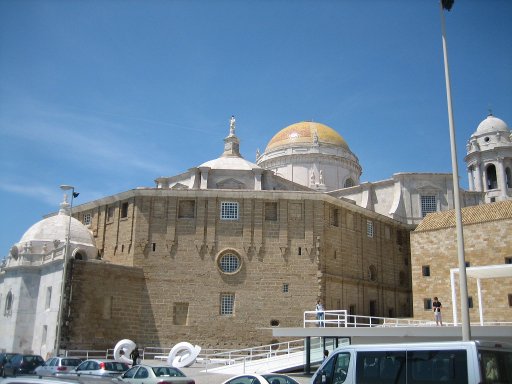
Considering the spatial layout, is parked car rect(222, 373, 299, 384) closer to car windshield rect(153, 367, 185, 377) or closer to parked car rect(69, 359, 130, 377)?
car windshield rect(153, 367, 185, 377)

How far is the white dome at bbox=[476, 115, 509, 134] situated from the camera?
6123cm

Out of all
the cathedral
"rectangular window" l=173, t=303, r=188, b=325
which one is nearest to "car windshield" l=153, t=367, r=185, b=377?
the cathedral

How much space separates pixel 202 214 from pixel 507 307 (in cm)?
1933

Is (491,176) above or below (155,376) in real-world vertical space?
above

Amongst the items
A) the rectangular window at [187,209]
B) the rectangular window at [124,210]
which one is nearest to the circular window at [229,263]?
the rectangular window at [187,209]

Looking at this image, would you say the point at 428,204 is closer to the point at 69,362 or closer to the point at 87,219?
the point at 87,219

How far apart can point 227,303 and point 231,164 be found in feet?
45.5

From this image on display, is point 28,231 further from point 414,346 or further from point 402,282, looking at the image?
point 414,346

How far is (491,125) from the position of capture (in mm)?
61500

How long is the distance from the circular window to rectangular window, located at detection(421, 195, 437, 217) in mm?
19003

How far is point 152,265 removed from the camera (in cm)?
3628

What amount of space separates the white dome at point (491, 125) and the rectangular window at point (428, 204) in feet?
61.9

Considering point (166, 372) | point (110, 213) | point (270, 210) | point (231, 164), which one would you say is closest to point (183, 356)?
point (270, 210)

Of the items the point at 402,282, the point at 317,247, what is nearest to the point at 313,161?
the point at 402,282
